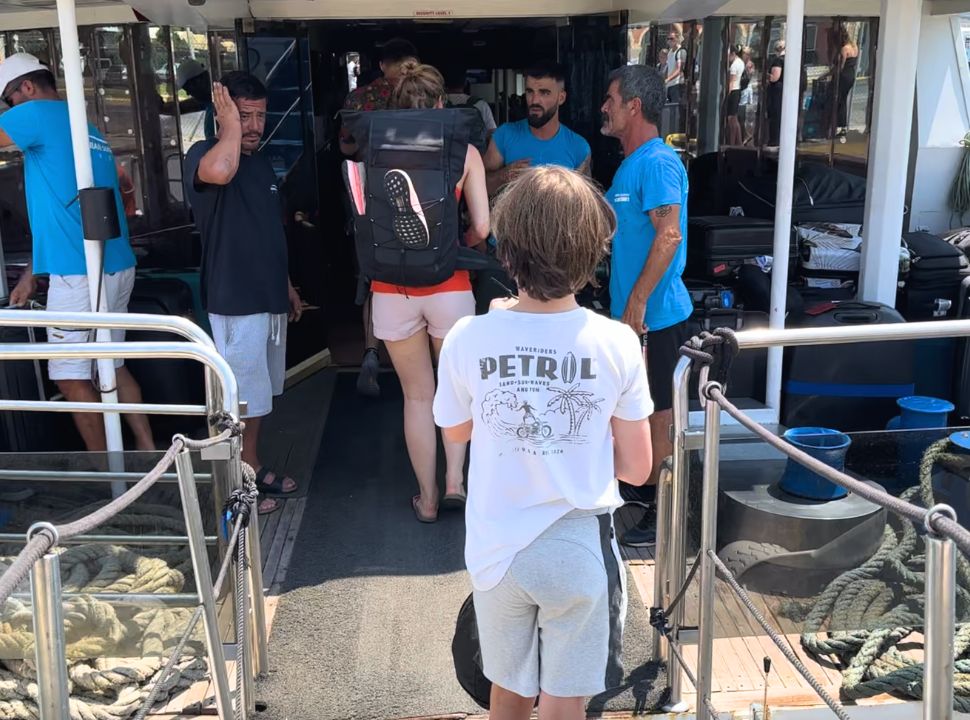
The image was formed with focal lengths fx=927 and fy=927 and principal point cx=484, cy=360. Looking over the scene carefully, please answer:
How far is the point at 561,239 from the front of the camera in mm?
1759

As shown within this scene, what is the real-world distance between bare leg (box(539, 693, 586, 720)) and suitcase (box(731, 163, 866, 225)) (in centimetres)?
462

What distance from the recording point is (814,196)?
20.3 ft

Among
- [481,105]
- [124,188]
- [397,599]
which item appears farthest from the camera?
[124,188]

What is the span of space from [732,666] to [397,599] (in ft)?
3.79

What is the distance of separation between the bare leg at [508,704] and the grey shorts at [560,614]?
0.04 m

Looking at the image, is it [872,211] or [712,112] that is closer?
[872,211]

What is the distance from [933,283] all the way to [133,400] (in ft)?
13.1

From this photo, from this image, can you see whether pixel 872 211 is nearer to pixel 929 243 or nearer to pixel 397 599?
pixel 929 243

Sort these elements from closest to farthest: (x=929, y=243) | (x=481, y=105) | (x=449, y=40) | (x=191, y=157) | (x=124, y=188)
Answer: (x=191, y=157) < (x=929, y=243) < (x=481, y=105) < (x=124, y=188) < (x=449, y=40)

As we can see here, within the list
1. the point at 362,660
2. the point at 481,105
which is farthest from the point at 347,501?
the point at 481,105

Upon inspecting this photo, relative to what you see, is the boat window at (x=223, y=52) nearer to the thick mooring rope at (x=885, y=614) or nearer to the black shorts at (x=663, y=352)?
the black shorts at (x=663, y=352)

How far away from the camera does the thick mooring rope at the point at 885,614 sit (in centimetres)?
277

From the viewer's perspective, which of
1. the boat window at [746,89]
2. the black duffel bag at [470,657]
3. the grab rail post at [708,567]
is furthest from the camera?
the boat window at [746,89]

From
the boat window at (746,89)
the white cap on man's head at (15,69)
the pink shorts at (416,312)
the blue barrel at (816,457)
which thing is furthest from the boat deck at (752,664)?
the boat window at (746,89)
